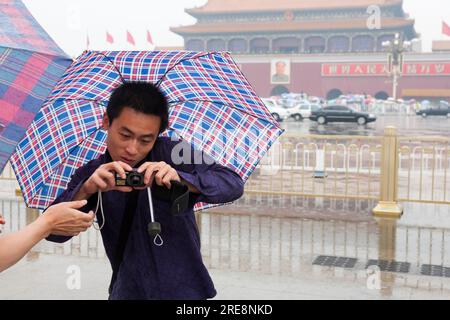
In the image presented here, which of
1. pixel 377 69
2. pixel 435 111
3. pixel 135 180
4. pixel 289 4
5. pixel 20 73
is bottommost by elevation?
pixel 135 180

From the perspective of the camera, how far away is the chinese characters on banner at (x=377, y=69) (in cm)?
4884

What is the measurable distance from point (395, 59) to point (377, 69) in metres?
4.48

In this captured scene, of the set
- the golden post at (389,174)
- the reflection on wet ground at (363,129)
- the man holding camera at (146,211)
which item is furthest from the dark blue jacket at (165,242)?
the reflection on wet ground at (363,129)

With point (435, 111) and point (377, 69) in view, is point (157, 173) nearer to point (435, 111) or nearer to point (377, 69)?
point (435, 111)

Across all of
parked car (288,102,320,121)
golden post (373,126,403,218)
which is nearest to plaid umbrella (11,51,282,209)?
golden post (373,126,403,218)

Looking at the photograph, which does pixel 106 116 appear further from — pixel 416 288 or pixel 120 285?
pixel 416 288

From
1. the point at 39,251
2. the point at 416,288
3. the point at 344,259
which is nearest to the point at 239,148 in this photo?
the point at 416,288

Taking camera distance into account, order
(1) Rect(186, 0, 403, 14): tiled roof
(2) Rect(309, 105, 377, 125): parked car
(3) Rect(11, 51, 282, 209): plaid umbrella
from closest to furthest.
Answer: (3) Rect(11, 51, 282, 209): plaid umbrella
(2) Rect(309, 105, 377, 125): parked car
(1) Rect(186, 0, 403, 14): tiled roof

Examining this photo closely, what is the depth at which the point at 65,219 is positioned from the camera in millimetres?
1676

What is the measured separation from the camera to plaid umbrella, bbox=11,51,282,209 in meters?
2.32

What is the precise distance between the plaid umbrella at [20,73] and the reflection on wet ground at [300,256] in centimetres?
225

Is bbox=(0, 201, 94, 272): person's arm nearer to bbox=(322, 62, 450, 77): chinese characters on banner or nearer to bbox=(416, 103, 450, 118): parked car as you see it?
bbox=(416, 103, 450, 118): parked car

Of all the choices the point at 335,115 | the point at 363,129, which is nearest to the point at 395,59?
the point at 335,115

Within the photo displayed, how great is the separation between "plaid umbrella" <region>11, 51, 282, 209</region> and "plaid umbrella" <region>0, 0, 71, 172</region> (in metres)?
0.11
